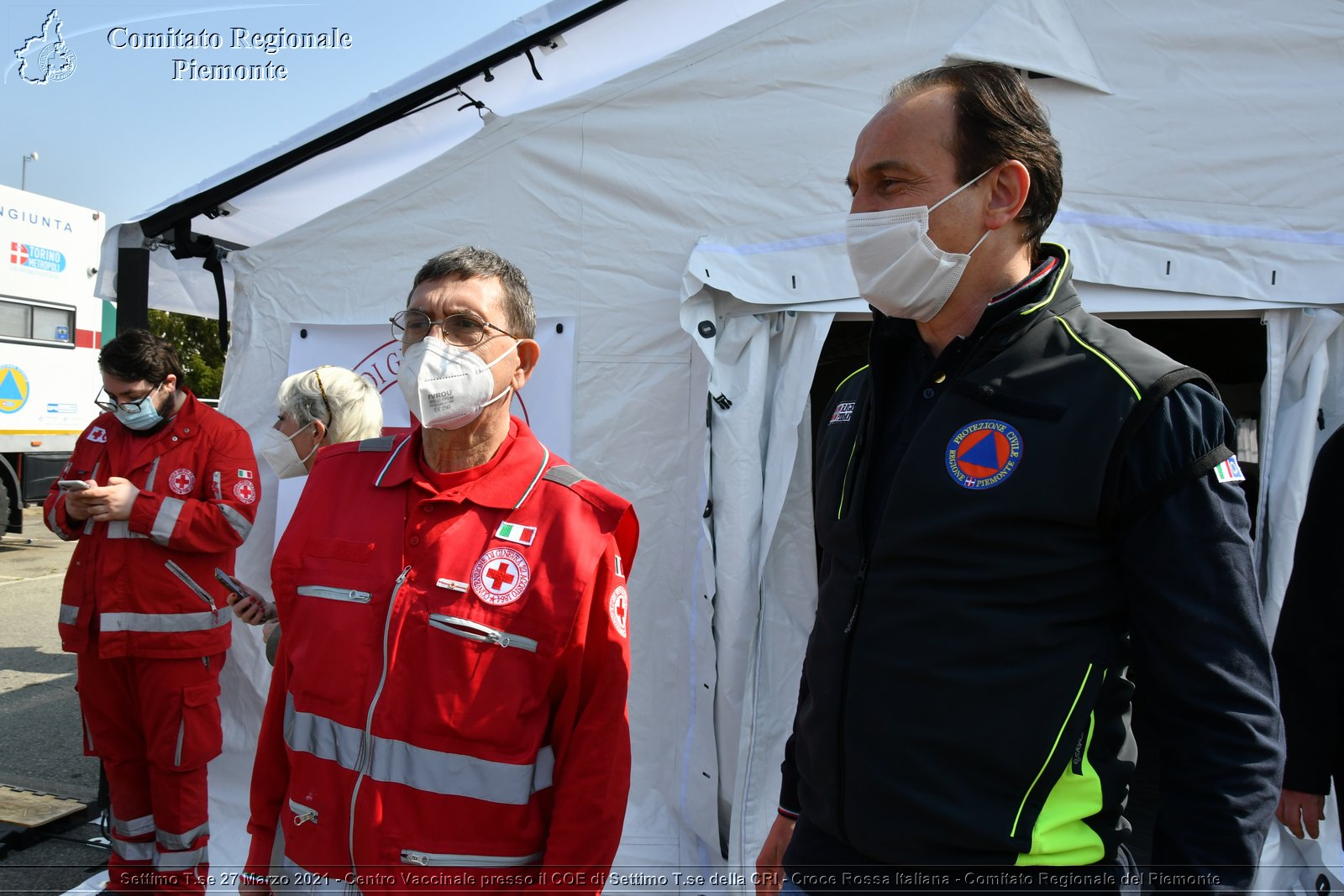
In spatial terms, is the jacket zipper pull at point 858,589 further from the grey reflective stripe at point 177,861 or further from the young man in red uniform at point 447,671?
the grey reflective stripe at point 177,861

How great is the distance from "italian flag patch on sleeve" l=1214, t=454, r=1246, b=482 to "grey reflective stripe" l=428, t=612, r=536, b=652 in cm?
113

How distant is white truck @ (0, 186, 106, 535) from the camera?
9297 mm

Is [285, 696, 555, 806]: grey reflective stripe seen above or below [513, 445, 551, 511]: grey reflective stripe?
below

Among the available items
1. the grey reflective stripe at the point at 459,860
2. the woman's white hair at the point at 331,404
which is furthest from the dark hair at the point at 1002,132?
the woman's white hair at the point at 331,404

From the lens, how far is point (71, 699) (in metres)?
5.75

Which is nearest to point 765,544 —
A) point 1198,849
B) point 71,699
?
point 1198,849

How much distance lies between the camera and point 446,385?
66.6 inches

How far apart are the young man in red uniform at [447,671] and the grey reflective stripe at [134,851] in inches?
90.0

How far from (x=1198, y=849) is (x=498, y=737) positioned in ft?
3.54

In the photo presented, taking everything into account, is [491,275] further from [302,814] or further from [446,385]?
[302,814]

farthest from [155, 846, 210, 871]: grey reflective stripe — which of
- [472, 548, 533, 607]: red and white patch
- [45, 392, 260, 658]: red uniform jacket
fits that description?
[472, 548, 533, 607]: red and white patch

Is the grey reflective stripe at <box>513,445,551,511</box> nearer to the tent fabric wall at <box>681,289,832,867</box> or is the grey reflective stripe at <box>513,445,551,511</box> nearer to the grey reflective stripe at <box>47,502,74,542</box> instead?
the tent fabric wall at <box>681,289,832,867</box>

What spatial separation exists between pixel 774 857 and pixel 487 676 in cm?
69

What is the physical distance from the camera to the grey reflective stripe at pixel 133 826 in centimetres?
337
